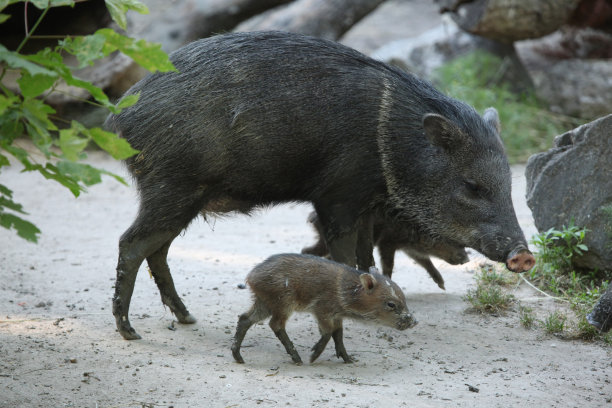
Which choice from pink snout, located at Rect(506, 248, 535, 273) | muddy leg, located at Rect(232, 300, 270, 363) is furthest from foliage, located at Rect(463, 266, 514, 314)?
muddy leg, located at Rect(232, 300, 270, 363)

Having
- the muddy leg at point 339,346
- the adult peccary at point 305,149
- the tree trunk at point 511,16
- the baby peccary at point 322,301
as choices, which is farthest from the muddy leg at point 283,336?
the tree trunk at point 511,16

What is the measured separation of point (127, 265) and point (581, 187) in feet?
10.7

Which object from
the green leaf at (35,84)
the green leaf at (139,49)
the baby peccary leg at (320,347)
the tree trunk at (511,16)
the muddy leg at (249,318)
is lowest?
the baby peccary leg at (320,347)


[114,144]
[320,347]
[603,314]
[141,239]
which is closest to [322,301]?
[320,347]

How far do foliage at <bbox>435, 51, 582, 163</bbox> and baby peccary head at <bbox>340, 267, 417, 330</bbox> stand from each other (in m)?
5.43

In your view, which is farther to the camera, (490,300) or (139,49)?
(490,300)

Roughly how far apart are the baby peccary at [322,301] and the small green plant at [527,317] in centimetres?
110

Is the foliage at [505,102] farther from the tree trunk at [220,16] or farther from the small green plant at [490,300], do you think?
the small green plant at [490,300]

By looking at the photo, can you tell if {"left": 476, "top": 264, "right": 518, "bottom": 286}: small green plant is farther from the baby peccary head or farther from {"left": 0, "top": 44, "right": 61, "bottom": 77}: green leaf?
{"left": 0, "top": 44, "right": 61, "bottom": 77}: green leaf

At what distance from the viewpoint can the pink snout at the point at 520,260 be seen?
13.7 feet

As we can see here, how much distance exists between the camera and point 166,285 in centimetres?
475

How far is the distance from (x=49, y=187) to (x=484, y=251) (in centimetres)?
589

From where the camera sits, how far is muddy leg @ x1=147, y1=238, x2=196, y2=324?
4711mm

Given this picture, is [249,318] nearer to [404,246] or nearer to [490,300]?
[404,246]
